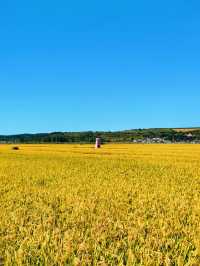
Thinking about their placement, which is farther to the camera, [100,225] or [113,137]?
[113,137]

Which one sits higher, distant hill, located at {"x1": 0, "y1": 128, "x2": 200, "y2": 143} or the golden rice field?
distant hill, located at {"x1": 0, "y1": 128, "x2": 200, "y2": 143}

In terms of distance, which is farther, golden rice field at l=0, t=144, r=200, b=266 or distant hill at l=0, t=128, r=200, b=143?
distant hill at l=0, t=128, r=200, b=143

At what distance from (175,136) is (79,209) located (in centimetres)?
9526

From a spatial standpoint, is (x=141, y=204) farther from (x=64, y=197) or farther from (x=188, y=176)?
(x=188, y=176)

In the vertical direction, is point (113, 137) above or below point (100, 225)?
above

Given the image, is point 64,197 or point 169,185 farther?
point 169,185

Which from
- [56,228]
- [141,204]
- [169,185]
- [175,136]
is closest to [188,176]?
[169,185]

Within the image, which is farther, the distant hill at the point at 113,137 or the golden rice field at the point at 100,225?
the distant hill at the point at 113,137

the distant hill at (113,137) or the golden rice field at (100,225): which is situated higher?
the distant hill at (113,137)

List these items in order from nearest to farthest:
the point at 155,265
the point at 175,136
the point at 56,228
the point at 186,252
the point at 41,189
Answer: the point at 155,265, the point at 186,252, the point at 56,228, the point at 41,189, the point at 175,136

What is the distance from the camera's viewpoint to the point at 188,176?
53.2 ft

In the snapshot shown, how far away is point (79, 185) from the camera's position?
41.9 feet

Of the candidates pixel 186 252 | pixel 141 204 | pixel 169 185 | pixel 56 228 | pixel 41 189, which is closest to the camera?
pixel 186 252

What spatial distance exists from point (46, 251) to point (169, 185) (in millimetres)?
7795
